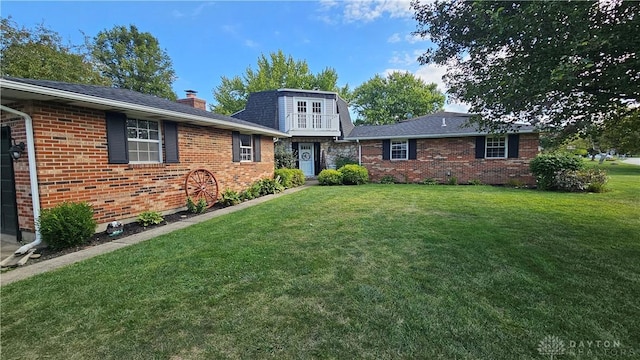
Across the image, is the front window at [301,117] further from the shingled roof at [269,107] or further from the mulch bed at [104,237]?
the mulch bed at [104,237]

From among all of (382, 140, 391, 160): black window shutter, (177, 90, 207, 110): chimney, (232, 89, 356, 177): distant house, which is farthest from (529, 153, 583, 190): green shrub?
(177, 90, 207, 110): chimney

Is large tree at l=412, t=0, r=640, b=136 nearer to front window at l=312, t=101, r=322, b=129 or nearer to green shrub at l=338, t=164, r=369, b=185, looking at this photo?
green shrub at l=338, t=164, r=369, b=185

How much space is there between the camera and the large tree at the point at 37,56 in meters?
15.9

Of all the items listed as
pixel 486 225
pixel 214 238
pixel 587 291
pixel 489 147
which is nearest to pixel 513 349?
pixel 587 291

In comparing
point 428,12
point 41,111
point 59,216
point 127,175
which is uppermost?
point 428,12

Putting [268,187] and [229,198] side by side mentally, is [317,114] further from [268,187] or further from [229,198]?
[229,198]

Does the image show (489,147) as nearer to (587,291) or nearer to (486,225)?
(486,225)

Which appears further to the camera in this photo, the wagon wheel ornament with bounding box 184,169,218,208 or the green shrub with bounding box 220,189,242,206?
the green shrub with bounding box 220,189,242,206

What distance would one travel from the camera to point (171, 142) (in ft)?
23.9

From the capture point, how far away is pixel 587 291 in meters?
2.87

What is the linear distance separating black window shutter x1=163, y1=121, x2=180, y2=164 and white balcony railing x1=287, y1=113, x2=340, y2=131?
9.06 m

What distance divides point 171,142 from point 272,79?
23209 mm

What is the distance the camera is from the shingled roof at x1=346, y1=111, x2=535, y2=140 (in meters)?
13.5

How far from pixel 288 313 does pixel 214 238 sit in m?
2.92
